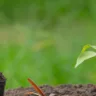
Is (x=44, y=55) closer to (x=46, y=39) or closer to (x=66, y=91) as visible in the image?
(x=46, y=39)

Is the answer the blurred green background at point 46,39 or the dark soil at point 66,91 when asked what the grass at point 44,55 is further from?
the dark soil at point 66,91

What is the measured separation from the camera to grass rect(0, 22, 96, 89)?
10.2 feet

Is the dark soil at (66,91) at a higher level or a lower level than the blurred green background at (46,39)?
lower

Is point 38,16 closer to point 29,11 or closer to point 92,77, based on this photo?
point 29,11

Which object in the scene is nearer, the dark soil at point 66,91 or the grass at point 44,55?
the dark soil at point 66,91

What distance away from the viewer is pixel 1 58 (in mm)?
3330

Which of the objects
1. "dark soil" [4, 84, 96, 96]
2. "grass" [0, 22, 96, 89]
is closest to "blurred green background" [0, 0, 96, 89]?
"grass" [0, 22, 96, 89]

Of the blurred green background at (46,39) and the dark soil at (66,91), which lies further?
the blurred green background at (46,39)

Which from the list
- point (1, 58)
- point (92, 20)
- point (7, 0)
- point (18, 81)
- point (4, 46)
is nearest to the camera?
point (18, 81)

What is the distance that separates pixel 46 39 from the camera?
390 centimetres

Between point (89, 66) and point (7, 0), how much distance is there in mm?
1637

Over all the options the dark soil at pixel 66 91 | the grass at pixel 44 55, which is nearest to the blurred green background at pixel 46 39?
the grass at pixel 44 55

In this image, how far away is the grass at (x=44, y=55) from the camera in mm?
3100

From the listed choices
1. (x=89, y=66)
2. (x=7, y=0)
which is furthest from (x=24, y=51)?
(x=7, y=0)
